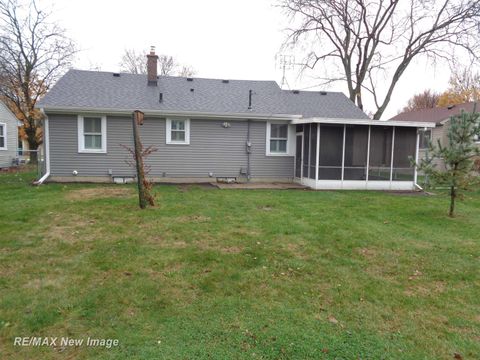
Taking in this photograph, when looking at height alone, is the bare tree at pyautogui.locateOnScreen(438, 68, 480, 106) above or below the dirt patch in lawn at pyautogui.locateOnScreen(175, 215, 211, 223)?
above

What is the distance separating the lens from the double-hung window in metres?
13.3

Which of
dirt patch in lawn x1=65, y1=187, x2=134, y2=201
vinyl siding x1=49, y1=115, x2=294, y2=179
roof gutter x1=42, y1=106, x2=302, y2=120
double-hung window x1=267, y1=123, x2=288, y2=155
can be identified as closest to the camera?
dirt patch in lawn x1=65, y1=187, x2=134, y2=201

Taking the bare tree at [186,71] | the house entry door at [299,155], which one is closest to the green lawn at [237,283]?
the house entry door at [299,155]

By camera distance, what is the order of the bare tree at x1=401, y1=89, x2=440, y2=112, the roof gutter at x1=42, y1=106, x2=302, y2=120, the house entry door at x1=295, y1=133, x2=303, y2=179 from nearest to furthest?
the roof gutter at x1=42, y1=106, x2=302, y2=120 < the house entry door at x1=295, y1=133, x2=303, y2=179 < the bare tree at x1=401, y1=89, x2=440, y2=112

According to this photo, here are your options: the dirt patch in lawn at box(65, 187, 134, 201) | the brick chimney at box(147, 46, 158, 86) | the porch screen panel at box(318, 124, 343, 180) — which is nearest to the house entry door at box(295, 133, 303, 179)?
the porch screen panel at box(318, 124, 343, 180)

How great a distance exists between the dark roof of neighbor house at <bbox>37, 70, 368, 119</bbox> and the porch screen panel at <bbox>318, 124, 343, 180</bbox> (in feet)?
7.15

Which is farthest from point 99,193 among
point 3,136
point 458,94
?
point 458,94

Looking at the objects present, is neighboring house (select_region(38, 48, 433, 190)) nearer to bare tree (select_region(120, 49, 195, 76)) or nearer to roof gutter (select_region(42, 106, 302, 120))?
roof gutter (select_region(42, 106, 302, 120))

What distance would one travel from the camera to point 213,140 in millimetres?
12789

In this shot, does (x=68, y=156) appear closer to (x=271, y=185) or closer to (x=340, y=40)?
(x=271, y=185)

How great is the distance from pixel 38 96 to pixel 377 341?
1020 inches

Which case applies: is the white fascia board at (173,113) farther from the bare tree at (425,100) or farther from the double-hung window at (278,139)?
the bare tree at (425,100)

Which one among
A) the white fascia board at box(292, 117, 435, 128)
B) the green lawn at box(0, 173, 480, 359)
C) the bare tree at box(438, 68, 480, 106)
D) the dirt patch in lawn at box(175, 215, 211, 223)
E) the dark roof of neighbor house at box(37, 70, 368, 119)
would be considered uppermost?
the bare tree at box(438, 68, 480, 106)

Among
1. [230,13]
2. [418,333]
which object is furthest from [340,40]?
[418,333]
